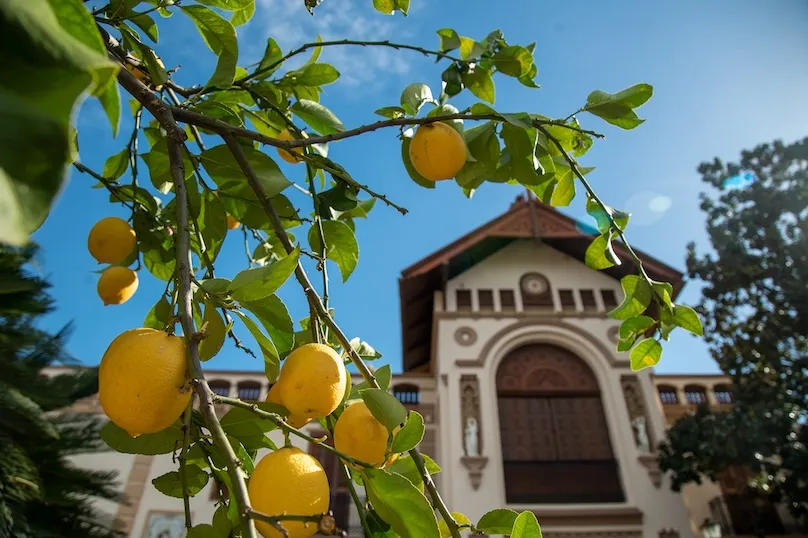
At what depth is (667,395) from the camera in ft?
32.2

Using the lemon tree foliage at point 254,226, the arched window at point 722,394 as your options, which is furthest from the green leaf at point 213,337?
the arched window at point 722,394

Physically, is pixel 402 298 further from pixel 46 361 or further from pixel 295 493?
pixel 295 493

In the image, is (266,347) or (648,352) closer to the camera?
(266,347)

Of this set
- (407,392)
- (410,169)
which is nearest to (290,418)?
(410,169)

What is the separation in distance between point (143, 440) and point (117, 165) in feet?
3.74

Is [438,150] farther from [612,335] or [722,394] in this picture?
[722,394]

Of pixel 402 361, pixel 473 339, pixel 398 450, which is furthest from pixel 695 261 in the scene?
pixel 398 450

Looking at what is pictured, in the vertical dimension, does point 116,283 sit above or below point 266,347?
above

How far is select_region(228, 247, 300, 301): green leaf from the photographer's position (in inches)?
31.5

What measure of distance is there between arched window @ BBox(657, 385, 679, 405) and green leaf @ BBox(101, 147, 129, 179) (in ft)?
32.4

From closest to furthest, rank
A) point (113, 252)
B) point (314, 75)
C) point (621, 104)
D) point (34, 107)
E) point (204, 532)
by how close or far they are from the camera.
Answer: point (34, 107) → point (204, 532) → point (621, 104) → point (113, 252) → point (314, 75)

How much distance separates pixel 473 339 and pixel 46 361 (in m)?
6.09

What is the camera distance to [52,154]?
1.17 feet

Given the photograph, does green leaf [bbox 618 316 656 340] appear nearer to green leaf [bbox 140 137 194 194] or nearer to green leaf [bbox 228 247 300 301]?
green leaf [bbox 228 247 300 301]
